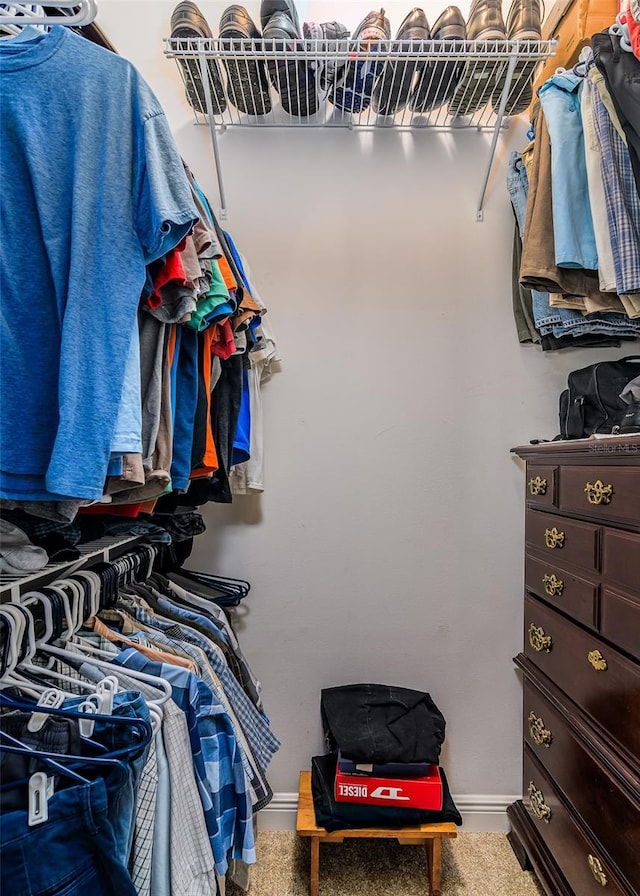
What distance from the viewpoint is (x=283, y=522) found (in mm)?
1798

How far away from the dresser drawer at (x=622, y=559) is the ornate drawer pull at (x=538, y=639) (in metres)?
0.37

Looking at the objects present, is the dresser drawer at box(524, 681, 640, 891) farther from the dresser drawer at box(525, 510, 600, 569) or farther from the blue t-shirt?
the blue t-shirt

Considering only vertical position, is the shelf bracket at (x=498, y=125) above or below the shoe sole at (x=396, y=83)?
below

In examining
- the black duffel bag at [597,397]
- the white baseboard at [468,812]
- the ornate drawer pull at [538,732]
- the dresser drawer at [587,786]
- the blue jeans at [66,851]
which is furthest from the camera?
the white baseboard at [468,812]

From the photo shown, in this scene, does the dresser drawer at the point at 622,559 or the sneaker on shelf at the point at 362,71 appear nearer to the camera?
the dresser drawer at the point at 622,559

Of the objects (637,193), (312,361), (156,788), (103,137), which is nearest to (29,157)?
(103,137)

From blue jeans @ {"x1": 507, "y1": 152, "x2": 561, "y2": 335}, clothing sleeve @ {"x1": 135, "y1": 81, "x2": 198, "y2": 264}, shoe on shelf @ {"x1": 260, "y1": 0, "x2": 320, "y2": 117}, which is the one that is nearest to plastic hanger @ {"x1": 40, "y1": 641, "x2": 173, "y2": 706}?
clothing sleeve @ {"x1": 135, "y1": 81, "x2": 198, "y2": 264}

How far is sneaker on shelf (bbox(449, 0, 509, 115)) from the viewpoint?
1448 mm

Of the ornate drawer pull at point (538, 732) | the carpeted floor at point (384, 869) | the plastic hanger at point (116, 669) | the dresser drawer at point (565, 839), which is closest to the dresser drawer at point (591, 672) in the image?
the ornate drawer pull at point (538, 732)

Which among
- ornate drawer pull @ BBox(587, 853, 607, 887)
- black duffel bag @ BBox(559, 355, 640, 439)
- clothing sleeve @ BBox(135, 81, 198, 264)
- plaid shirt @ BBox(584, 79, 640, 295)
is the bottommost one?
ornate drawer pull @ BBox(587, 853, 607, 887)

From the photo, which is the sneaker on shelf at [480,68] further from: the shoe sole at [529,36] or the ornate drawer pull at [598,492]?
the ornate drawer pull at [598,492]

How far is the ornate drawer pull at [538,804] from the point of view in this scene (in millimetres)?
1439

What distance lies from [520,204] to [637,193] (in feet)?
1.42

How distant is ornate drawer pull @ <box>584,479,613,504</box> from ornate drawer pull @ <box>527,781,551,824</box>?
33.0 inches
